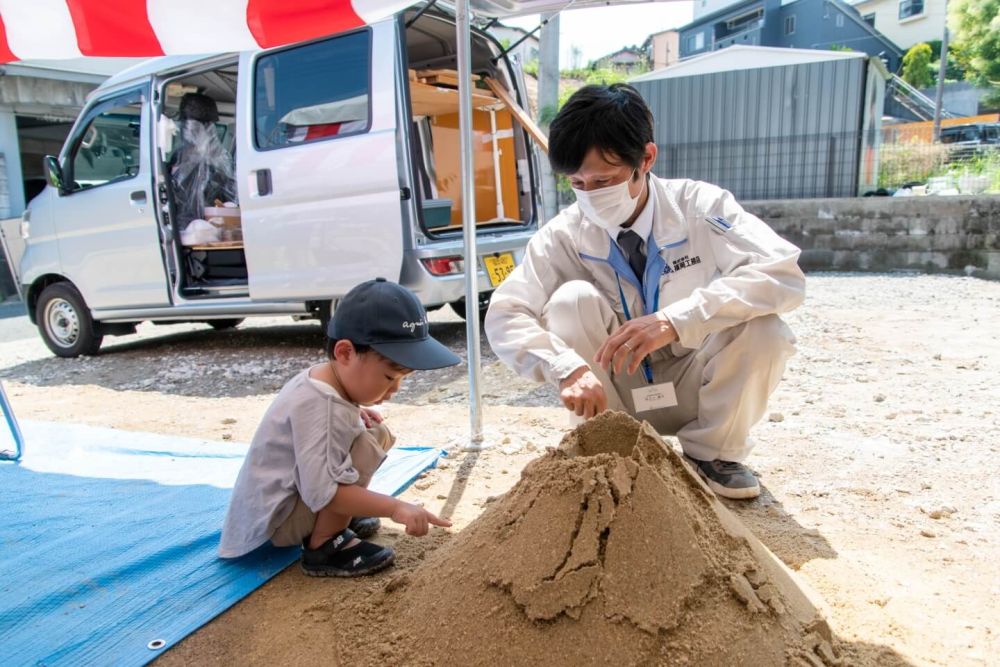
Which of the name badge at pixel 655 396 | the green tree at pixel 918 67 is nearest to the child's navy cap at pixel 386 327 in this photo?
the name badge at pixel 655 396

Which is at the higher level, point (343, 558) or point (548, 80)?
point (548, 80)

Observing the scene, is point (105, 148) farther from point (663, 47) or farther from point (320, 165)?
point (663, 47)

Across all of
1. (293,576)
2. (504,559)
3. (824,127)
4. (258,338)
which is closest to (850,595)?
(504,559)

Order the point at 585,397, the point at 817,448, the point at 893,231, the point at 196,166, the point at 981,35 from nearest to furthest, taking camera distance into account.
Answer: the point at 585,397 → the point at 817,448 → the point at 196,166 → the point at 893,231 → the point at 981,35

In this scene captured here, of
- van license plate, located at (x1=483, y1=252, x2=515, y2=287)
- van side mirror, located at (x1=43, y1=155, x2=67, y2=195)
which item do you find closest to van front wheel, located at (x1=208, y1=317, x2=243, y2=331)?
van side mirror, located at (x1=43, y1=155, x2=67, y2=195)

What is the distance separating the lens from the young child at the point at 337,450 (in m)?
1.76

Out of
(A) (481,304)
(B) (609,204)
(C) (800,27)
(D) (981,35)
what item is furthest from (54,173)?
(C) (800,27)

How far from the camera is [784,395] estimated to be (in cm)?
350

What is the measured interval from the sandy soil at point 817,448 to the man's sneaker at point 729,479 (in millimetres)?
57

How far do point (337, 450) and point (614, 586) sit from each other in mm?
817

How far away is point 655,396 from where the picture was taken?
2164mm

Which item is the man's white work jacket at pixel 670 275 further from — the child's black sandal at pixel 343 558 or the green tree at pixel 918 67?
the green tree at pixel 918 67

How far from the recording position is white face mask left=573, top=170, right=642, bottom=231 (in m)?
2.14

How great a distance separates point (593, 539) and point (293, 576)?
3.15 feet
